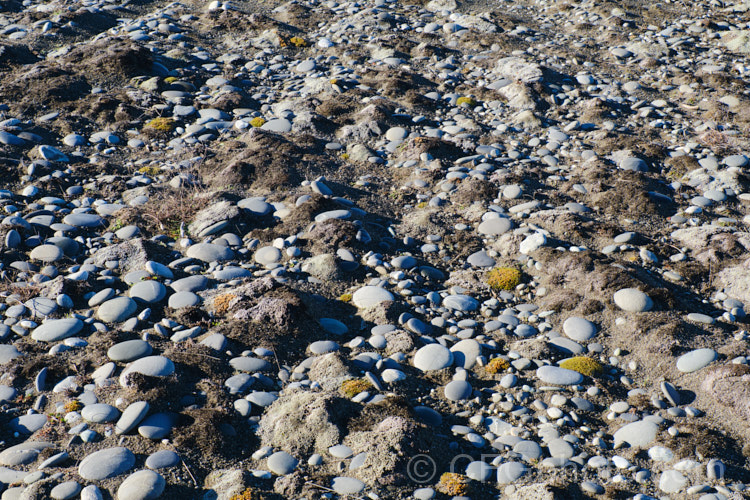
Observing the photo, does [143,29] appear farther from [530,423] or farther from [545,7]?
[530,423]

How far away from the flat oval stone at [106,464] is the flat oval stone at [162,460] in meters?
0.11

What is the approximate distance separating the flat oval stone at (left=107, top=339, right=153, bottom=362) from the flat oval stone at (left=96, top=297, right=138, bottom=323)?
0.39 metres

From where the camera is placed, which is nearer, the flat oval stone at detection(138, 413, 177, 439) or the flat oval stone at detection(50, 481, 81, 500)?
the flat oval stone at detection(50, 481, 81, 500)

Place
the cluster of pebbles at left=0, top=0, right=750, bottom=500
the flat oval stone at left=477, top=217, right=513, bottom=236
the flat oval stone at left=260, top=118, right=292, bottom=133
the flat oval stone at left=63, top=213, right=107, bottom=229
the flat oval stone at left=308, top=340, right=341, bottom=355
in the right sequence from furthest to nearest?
the flat oval stone at left=260, top=118, right=292, bottom=133
the flat oval stone at left=477, top=217, right=513, bottom=236
the flat oval stone at left=63, top=213, right=107, bottom=229
the flat oval stone at left=308, top=340, right=341, bottom=355
the cluster of pebbles at left=0, top=0, right=750, bottom=500

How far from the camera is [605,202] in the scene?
669 cm

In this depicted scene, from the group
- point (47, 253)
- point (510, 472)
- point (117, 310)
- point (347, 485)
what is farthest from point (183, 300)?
point (510, 472)

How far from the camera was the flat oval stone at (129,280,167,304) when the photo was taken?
17.0ft

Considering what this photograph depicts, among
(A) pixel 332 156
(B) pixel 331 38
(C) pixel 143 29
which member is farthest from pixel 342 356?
(C) pixel 143 29

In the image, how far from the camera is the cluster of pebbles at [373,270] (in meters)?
3.89

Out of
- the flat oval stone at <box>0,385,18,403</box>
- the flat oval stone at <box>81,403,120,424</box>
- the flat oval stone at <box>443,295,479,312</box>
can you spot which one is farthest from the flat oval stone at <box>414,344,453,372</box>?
the flat oval stone at <box>0,385,18,403</box>

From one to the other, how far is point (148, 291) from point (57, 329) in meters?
0.76

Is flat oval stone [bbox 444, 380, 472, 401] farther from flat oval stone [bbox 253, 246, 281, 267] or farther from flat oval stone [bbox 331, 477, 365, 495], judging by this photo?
flat oval stone [bbox 253, 246, 281, 267]

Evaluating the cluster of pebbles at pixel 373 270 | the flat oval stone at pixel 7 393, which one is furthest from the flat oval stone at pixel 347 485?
the flat oval stone at pixel 7 393

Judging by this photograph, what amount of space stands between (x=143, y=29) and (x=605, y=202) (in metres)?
9.03
